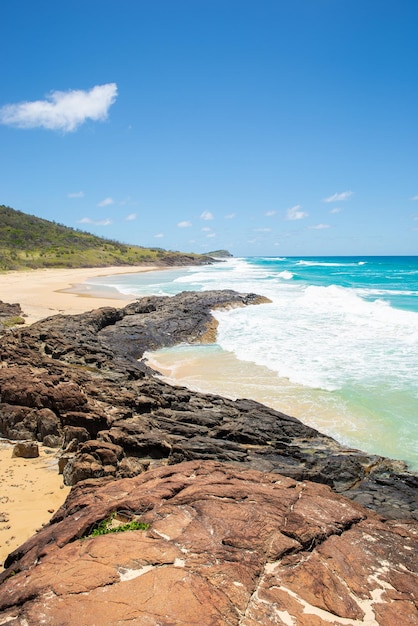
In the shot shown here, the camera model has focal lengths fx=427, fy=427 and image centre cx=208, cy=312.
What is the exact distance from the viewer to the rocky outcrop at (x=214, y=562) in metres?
3.76

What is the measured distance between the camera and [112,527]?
516cm

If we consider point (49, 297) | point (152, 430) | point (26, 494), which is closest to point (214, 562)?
point (26, 494)

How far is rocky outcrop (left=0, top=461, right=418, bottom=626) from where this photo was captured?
376 cm

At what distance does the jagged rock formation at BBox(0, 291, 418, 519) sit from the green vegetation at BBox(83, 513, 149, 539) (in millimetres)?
2364

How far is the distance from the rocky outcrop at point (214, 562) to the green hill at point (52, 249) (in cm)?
6111

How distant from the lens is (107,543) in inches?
181

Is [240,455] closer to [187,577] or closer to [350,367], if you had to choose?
[187,577]

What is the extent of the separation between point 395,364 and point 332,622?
51.1ft

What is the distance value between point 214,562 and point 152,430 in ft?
19.0

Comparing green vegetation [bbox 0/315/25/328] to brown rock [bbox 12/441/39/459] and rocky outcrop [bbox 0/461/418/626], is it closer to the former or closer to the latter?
brown rock [bbox 12/441/39/459]

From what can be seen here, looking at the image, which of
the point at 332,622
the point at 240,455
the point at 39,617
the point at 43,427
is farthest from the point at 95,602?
the point at 43,427

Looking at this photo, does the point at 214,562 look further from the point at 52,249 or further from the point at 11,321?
the point at 52,249

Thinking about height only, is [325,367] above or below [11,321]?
below

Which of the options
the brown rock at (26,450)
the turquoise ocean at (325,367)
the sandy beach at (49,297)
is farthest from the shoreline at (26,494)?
the sandy beach at (49,297)
